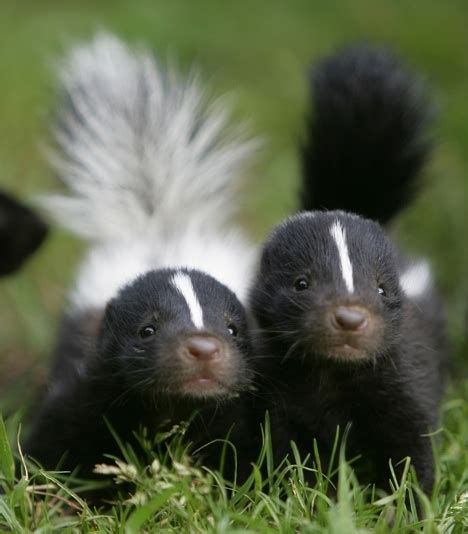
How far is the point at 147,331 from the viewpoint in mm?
4633

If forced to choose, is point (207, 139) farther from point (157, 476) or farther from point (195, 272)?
point (157, 476)

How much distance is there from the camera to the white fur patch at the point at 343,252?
14.5ft

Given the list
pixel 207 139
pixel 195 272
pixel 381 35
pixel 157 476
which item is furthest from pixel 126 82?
pixel 381 35

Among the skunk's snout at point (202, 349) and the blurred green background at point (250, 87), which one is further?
the blurred green background at point (250, 87)

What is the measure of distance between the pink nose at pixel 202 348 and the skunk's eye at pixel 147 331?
27 centimetres

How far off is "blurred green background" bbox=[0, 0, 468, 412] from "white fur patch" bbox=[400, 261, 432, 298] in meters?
0.56

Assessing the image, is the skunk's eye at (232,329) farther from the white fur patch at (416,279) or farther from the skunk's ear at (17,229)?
the skunk's ear at (17,229)

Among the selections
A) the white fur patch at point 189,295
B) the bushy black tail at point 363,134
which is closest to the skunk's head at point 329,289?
the white fur patch at point 189,295

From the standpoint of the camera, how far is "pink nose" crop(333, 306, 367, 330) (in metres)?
4.32

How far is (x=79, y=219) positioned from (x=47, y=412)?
77.5 inches

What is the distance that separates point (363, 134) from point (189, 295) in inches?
72.4

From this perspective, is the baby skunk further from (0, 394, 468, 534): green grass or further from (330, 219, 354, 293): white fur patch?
(0, 394, 468, 534): green grass

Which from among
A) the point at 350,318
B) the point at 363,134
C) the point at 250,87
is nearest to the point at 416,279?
the point at 363,134

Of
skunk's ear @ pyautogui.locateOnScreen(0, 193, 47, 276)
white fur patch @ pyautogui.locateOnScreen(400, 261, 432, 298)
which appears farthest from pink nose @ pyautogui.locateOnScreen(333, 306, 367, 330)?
skunk's ear @ pyautogui.locateOnScreen(0, 193, 47, 276)
